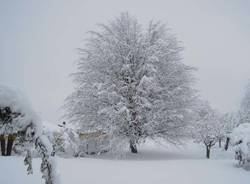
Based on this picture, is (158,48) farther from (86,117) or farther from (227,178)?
(227,178)

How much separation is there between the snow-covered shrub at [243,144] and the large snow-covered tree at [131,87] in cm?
423

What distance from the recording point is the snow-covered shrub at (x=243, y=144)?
9523 millimetres

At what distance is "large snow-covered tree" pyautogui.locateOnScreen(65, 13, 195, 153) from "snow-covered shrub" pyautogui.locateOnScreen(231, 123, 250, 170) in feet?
13.9

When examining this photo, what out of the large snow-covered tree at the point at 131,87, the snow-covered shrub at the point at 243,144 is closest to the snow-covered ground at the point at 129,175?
the snow-covered shrub at the point at 243,144

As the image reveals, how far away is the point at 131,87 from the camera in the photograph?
15.5 metres

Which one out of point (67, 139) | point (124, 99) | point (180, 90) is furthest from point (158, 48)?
point (67, 139)

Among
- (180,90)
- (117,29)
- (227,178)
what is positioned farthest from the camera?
(117,29)

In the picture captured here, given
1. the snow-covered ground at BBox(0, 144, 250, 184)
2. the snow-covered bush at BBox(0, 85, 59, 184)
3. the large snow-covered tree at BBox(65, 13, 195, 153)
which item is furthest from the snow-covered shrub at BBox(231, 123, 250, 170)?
the snow-covered bush at BBox(0, 85, 59, 184)

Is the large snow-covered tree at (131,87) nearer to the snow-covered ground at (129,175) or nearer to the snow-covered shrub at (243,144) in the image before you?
the snow-covered shrub at (243,144)

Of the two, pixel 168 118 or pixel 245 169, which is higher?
pixel 168 118

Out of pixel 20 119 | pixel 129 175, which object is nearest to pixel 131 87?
pixel 129 175

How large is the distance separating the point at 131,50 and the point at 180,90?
358cm

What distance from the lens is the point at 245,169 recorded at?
988 centimetres

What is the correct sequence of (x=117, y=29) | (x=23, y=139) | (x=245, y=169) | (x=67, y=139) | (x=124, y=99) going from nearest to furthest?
(x=23, y=139)
(x=245, y=169)
(x=67, y=139)
(x=124, y=99)
(x=117, y=29)
